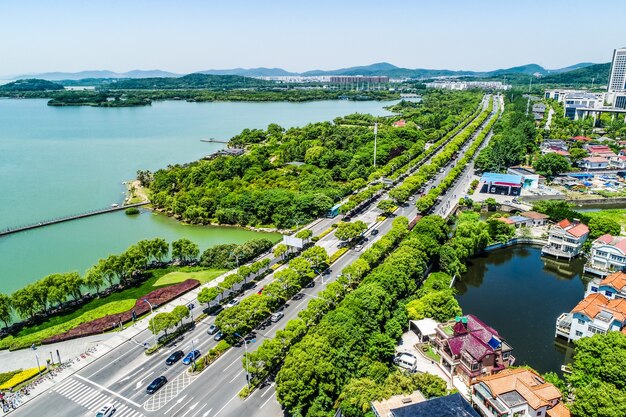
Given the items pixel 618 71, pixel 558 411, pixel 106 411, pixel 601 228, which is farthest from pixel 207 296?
pixel 618 71

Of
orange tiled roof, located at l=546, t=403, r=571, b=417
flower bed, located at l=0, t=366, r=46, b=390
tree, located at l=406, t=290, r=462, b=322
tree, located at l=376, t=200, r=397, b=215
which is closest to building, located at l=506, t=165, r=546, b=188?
tree, located at l=376, t=200, r=397, b=215

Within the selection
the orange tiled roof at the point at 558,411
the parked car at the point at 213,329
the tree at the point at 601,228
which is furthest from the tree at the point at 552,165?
the parked car at the point at 213,329

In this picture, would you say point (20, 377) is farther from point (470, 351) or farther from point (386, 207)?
point (386, 207)

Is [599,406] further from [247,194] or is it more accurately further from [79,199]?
[79,199]

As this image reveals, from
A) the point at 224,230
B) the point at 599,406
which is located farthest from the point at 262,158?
the point at 599,406

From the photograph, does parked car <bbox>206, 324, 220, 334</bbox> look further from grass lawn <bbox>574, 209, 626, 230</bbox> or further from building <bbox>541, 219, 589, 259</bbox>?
grass lawn <bbox>574, 209, 626, 230</bbox>

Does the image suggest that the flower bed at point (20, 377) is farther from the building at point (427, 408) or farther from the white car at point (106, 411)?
the building at point (427, 408)
